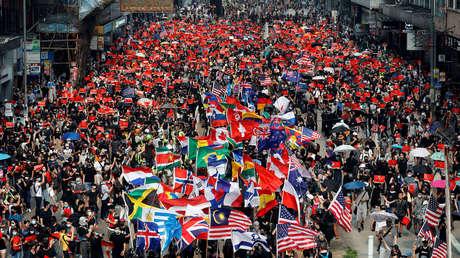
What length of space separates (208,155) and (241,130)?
207 inches

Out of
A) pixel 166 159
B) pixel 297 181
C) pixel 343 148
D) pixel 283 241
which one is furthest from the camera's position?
pixel 343 148

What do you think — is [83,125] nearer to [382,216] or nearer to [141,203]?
[141,203]

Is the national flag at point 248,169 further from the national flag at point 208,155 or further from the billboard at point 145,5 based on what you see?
the billboard at point 145,5

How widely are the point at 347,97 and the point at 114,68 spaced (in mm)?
18420

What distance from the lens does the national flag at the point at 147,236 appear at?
18578 mm

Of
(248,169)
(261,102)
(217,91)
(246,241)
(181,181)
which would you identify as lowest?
(246,241)

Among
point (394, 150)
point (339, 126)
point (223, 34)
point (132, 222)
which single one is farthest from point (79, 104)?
point (223, 34)

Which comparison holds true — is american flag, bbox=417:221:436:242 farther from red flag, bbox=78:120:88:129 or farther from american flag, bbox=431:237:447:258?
red flag, bbox=78:120:88:129

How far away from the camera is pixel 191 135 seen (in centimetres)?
3312

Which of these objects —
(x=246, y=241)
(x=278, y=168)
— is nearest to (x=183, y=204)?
(x=246, y=241)

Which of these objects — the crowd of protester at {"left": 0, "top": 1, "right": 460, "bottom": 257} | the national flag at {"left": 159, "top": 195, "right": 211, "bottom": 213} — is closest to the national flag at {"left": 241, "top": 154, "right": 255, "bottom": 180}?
the crowd of protester at {"left": 0, "top": 1, "right": 460, "bottom": 257}

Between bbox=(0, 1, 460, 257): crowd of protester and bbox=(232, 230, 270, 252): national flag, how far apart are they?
32 centimetres

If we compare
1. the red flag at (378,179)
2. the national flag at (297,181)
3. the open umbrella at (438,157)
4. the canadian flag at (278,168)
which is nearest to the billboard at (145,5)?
the open umbrella at (438,157)

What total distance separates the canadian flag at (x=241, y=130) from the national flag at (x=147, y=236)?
10.6 metres
